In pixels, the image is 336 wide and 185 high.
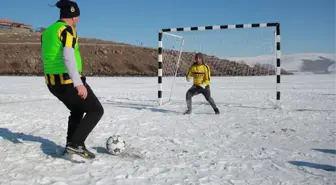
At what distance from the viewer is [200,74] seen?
860 centimetres

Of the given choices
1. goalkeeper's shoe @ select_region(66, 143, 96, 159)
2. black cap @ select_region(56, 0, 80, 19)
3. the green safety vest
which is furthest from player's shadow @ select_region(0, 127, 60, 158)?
black cap @ select_region(56, 0, 80, 19)

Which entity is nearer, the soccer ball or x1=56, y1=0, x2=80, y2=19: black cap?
x1=56, y1=0, x2=80, y2=19: black cap

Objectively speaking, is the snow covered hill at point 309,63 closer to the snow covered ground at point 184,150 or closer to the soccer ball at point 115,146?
the snow covered ground at point 184,150

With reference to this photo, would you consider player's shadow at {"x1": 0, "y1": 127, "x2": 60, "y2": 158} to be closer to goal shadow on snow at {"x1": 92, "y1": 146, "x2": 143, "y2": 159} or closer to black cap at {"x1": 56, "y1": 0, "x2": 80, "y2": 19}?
goal shadow on snow at {"x1": 92, "y1": 146, "x2": 143, "y2": 159}

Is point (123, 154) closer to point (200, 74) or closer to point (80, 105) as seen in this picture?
point (80, 105)

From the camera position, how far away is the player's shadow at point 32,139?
16.1ft

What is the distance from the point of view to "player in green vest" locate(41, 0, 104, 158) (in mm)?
3902

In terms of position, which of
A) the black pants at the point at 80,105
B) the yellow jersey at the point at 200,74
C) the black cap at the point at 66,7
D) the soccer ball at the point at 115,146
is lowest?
the soccer ball at the point at 115,146

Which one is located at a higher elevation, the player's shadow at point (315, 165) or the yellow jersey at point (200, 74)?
the yellow jersey at point (200, 74)

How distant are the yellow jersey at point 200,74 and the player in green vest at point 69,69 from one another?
457cm

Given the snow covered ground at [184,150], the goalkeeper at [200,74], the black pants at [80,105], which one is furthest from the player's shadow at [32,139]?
the goalkeeper at [200,74]

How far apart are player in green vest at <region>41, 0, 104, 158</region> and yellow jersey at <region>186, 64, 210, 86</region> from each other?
4571mm

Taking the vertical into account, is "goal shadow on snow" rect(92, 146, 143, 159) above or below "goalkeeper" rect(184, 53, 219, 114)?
below

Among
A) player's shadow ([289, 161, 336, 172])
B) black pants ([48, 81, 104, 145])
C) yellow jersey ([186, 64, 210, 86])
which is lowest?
player's shadow ([289, 161, 336, 172])
